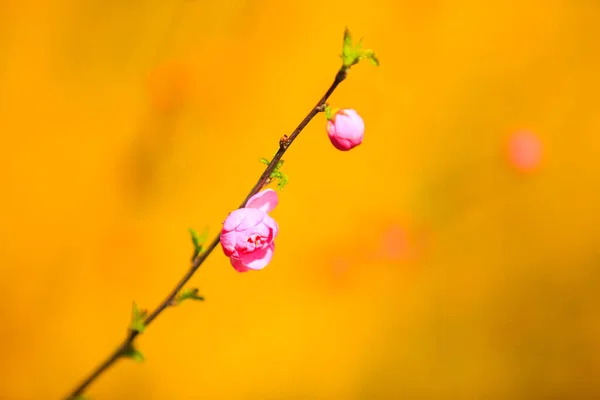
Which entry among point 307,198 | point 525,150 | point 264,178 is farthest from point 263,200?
point 525,150

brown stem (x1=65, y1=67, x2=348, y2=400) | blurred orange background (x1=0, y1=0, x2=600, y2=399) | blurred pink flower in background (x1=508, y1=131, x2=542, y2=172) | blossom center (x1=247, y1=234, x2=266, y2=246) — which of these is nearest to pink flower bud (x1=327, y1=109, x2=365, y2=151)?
brown stem (x1=65, y1=67, x2=348, y2=400)

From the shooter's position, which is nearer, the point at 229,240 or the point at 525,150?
the point at 229,240

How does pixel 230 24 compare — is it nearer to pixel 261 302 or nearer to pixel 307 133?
pixel 307 133

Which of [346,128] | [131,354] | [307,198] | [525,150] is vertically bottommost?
[131,354]

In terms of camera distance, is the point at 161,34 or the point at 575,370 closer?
the point at 161,34

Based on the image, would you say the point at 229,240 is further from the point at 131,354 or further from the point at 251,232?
the point at 131,354

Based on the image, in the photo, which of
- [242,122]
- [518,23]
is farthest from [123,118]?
[518,23]

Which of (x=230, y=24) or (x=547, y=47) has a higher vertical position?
(x=547, y=47)

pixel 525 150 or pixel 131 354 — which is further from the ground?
pixel 525 150
